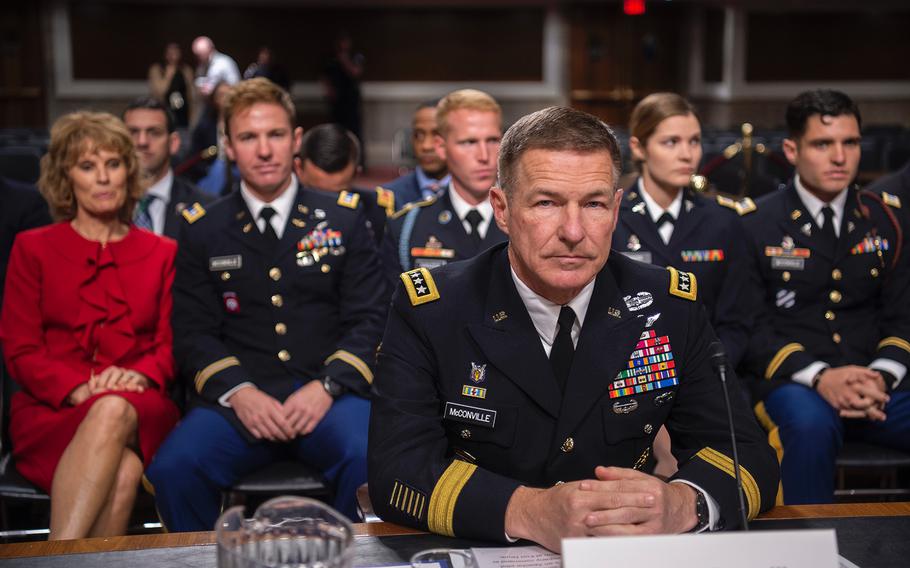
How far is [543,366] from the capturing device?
1627mm

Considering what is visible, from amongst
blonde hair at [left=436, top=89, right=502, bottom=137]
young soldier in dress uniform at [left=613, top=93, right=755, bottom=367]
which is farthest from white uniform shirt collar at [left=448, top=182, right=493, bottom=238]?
young soldier in dress uniform at [left=613, top=93, right=755, bottom=367]

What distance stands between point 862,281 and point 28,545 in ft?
8.08

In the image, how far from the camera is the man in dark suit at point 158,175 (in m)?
3.63

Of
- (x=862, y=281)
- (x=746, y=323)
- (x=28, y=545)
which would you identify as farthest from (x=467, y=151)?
(x=28, y=545)

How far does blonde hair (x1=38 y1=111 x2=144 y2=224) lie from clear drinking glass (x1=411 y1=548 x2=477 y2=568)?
1848mm

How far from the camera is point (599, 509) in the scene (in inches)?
54.4

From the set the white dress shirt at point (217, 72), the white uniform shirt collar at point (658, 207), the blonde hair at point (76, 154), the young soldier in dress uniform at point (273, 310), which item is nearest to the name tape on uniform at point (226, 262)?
the young soldier in dress uniform at point (273, 310)

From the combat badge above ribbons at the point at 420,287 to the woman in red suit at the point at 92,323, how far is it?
110 centimetres

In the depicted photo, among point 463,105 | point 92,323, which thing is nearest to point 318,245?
point 92,323

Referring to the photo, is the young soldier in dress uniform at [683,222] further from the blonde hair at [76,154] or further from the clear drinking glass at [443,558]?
the clear drinking glass at [443,558]

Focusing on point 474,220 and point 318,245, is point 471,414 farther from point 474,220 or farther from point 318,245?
point 474,220

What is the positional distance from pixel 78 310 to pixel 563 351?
163cm

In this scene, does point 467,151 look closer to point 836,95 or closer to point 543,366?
point 836,95

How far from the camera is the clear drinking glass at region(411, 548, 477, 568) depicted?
1.33 m
